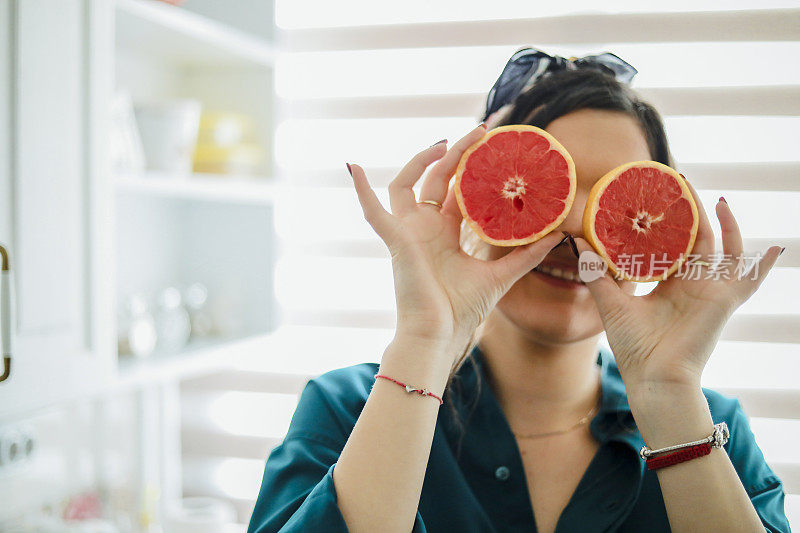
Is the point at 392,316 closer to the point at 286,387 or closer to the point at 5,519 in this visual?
the point at 286,387

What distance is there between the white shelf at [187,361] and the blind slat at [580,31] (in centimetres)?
96

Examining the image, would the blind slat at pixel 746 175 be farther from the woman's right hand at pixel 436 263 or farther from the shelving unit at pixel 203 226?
the shelving unit at pixel 203 226

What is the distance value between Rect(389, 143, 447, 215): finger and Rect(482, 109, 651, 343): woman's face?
0.59 feet

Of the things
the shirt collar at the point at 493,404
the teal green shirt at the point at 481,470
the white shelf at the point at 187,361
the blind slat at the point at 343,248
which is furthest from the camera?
the blind slat at the point at 343,248

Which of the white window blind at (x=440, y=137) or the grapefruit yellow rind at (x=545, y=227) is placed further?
the white window blind at (x=440, y=137)

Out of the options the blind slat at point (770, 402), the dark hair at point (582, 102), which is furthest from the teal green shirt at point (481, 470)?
the blind slat at point (770, 402)

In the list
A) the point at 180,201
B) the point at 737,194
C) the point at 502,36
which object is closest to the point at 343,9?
the point at 502,36

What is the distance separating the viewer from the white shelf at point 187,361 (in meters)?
1.54

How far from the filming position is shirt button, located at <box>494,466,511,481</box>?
113 cm

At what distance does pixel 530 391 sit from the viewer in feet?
4.02

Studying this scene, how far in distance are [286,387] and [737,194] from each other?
149 cm

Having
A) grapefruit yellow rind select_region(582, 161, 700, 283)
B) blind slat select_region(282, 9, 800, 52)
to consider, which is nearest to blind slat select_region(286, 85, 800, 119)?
blind slat select_region(282, 9, 800, 52)

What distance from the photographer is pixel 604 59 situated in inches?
49.7

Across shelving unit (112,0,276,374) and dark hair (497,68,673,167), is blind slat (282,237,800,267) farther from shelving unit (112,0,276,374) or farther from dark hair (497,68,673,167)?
dark hair (497,68,673,167)
